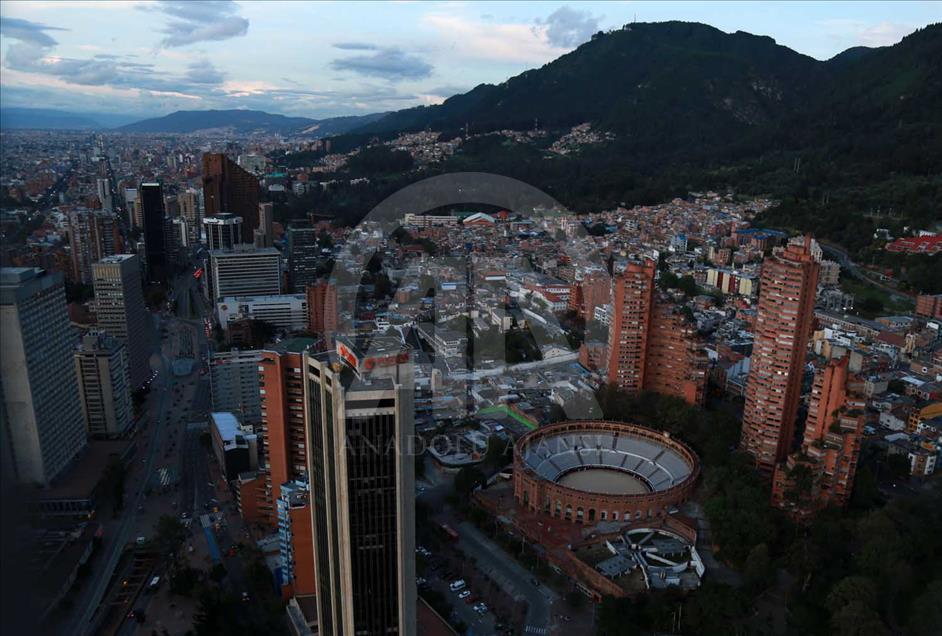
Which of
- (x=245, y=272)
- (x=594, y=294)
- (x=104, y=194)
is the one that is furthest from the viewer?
(x=104, y=194)

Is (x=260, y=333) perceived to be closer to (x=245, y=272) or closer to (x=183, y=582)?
(x=245, y=272)

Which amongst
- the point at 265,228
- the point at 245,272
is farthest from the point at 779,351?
the point at 265,228

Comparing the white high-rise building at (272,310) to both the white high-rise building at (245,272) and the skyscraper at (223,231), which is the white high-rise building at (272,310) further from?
the skyscraper at (223,231)

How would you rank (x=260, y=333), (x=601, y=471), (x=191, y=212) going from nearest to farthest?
(x=601, y=471), (x=260, y=333), (x=191, y=212)

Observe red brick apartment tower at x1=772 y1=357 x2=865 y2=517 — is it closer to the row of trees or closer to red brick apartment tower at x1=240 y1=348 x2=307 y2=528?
the row of trees

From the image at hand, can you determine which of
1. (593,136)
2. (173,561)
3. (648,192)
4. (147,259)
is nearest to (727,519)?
(173,561)

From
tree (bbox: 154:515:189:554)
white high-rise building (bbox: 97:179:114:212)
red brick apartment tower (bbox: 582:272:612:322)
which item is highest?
white high-rise building (bbox: 97:179:114:212)

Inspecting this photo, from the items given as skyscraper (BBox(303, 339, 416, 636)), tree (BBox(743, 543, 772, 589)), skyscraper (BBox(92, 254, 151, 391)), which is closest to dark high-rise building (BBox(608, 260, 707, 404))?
tree (BBox(743, 543, 772, 589))
